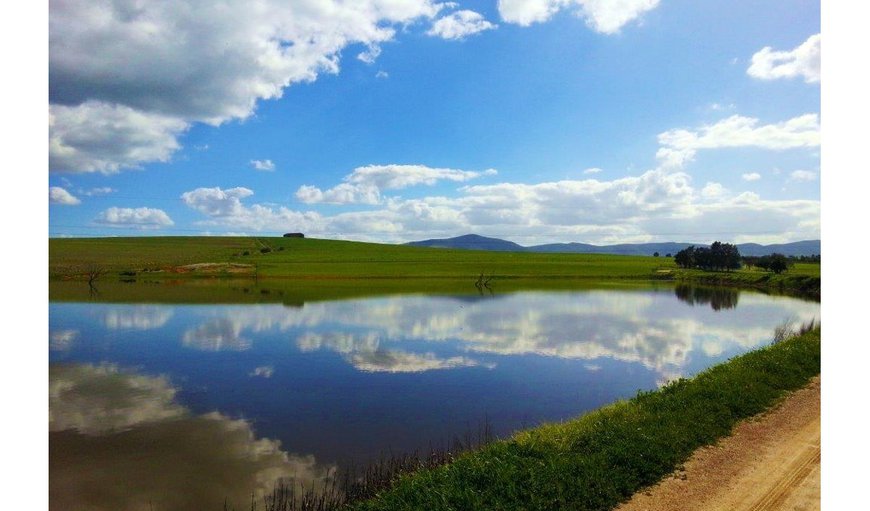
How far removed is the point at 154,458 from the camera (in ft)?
44.7

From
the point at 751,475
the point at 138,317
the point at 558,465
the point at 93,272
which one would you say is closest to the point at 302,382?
the point at 558,465

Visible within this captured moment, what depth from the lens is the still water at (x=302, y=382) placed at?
13109mm

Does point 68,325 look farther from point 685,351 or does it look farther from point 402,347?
point 685,351

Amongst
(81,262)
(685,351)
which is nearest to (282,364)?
(685,351)

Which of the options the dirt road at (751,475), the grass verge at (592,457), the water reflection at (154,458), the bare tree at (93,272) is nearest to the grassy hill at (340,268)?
the bare tree at (93,272)

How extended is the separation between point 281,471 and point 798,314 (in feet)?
Result: 160

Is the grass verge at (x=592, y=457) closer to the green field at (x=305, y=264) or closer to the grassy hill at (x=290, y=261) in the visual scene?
the green field at (x=305, y=264)

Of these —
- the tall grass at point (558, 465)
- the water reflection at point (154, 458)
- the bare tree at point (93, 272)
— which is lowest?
the water reflection at point (154, 458)

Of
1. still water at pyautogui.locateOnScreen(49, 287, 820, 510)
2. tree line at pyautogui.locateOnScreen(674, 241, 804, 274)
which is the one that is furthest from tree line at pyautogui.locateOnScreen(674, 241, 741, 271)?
still water at pyautogui.locateOnScreen(49, 287, 820, 510)

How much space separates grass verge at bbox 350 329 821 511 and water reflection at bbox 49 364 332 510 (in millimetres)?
3491

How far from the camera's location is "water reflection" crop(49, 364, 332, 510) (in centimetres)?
1162

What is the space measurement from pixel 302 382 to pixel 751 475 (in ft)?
53.0

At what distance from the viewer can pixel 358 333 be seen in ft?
110

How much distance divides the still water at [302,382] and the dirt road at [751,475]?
5.45 metres
